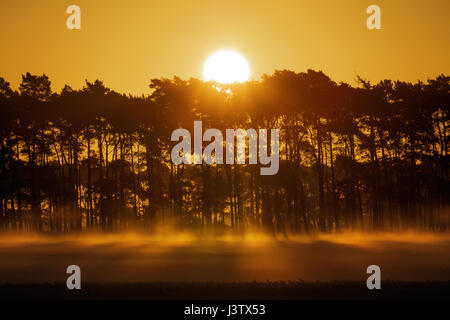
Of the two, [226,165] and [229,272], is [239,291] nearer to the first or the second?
[229,272]

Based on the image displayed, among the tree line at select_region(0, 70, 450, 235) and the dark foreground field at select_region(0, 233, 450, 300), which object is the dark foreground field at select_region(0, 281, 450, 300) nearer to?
the dark foreground field at select_region(0, 233, 450, 300)

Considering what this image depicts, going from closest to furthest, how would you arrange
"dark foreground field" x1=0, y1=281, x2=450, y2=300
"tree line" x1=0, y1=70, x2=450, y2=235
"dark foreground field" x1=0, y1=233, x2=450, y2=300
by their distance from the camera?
1. "dark foreground field" x1=0, y1=281, x2=450, y2=300
2. "dark foreground field" x1=0, y1=233, x2=450, y2=300
3. "tree line" x1=0, y1=70, x2=450, y2=235

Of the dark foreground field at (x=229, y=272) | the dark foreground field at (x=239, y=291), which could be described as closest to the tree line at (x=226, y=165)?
the dark foreground field at (x=229, y=272)

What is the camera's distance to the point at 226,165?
66.4 metres

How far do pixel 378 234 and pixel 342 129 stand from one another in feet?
37.9

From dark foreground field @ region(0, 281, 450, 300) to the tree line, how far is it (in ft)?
125

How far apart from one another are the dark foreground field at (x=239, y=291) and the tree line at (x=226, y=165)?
38074 millimetres

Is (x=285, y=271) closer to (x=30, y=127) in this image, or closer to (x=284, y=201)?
(x=284, y=201)

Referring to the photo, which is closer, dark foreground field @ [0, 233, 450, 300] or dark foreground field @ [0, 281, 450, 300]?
dark foreground field @ [0, 281, 450, 300]

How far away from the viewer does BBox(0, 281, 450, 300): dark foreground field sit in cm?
2391

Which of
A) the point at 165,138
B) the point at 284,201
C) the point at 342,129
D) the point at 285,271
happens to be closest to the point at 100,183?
the point at 165,138

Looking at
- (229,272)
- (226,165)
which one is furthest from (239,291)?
(226,165)

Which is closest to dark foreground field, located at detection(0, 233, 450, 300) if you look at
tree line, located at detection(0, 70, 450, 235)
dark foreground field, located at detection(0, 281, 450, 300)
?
dark foreground field, located at detection(0, 281, 450, 300)

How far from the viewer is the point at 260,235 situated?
62.1 meters
